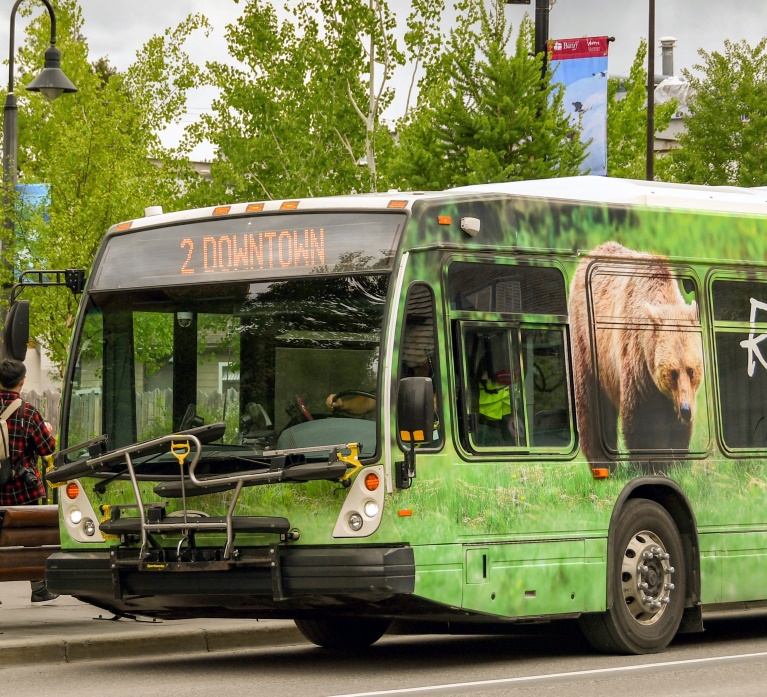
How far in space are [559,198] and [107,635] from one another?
4.30m

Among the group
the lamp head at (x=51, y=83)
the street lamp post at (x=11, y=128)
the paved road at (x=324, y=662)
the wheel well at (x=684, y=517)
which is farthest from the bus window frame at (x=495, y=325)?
the street lamp post at (x=11, y=128)

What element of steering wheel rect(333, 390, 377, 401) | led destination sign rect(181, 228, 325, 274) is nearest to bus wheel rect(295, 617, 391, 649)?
steering wheel rect(333, 390, 377, 401)

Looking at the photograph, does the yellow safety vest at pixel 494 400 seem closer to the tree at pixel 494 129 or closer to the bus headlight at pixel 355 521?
the bus headlight at pixel 355 521

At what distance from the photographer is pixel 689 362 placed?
12055 millimetres

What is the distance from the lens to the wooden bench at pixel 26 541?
11930 mm

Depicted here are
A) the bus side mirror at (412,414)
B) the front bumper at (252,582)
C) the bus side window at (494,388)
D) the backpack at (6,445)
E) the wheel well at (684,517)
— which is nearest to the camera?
the bus side mirror at (412,414)

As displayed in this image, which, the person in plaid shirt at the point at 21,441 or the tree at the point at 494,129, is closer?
the person in plaid shirt at the point at 21,441

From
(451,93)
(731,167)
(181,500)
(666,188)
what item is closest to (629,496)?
(666,188)

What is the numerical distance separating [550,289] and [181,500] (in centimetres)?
276

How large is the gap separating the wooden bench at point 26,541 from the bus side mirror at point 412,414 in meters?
3.25

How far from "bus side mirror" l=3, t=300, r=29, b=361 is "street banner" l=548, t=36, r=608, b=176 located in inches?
638

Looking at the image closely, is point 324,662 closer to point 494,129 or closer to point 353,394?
point 353,394

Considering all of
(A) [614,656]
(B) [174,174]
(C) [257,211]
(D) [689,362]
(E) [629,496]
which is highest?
(B) [174,174]

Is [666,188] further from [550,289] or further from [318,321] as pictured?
[318,321]
